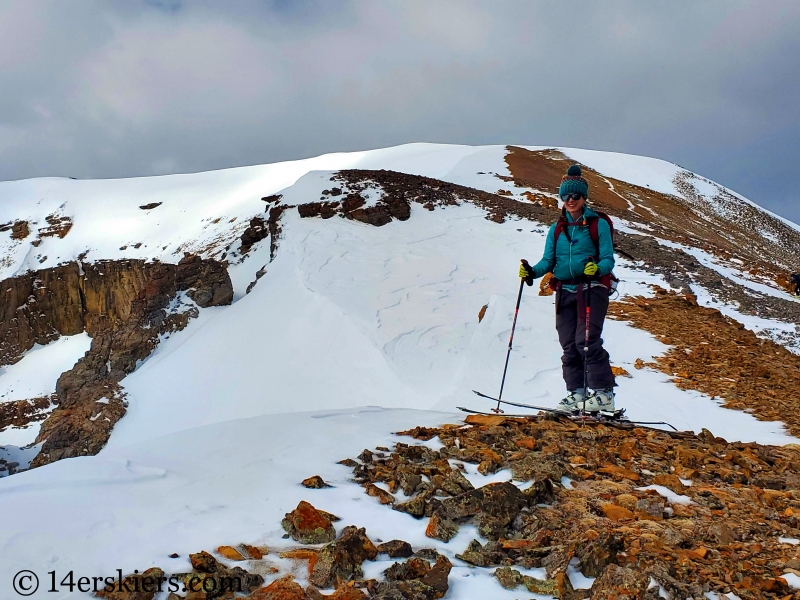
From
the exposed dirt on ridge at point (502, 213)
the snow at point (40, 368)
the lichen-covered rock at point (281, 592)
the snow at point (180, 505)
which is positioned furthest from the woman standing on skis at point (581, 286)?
the snow at point (40, 368)

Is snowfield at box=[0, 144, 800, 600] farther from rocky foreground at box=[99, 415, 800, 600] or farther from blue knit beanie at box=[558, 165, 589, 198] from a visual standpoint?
blue knit beanie at box=[558, 165, 589, 198]

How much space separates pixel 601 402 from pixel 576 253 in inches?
64.1

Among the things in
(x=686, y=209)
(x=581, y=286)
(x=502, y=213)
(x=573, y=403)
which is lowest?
(x=573, y=403)

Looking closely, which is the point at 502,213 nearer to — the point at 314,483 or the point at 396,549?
the point at 314,483

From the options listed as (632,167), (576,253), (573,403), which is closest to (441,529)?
(573,403)

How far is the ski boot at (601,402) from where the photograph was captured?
5.50 metres

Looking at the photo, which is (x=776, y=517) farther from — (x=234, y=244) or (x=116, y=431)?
(x=234, y=244)

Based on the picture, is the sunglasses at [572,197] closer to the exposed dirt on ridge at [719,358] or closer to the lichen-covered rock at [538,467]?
the lichen-covered rock at [538,467]

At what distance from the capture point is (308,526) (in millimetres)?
2844

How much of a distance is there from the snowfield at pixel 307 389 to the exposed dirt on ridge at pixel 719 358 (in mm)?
334

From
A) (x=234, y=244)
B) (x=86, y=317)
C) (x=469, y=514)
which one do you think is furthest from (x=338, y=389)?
(x=86, y=317)

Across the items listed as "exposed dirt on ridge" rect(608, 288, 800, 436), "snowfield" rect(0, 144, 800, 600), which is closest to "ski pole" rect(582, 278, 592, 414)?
"snowfield" rect(0, 144, 800, 600)

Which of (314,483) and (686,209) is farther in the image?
(686,209)

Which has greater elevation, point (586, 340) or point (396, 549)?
point (586, 340)
